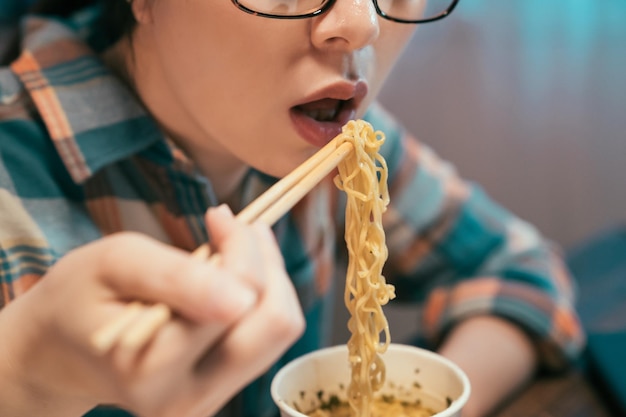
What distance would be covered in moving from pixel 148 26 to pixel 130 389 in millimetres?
530

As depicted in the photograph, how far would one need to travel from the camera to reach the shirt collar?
2.85ft

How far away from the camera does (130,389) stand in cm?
46

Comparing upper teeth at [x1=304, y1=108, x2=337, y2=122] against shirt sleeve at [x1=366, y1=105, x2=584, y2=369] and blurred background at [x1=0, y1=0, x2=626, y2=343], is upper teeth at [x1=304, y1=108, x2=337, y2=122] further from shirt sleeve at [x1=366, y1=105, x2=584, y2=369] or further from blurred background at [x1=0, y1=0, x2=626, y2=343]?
blurred background at [x1=0, y1=0, x2=626, y2=343]

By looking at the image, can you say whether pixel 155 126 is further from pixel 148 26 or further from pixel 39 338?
pixel 39 338

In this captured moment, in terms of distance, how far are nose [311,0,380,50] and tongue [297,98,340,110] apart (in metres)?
0.08

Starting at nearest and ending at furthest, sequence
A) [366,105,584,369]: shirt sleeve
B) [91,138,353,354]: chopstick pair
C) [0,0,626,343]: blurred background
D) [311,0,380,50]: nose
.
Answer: [91,138,353,354]: chopstick pair < [311,0,380,50]: nose < [366,105,584,369]: shirt sleeve < [0,0,626,343]: blurred background

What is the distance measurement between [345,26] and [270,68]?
89mm

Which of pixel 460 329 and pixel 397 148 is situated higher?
pixel 397 148

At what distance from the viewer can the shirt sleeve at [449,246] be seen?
1.20 meters

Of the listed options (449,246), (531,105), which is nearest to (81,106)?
(449,246)

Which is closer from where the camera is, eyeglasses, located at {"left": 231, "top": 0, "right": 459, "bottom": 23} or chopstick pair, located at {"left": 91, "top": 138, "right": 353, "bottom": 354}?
chopstick pair, located at {"left": 91, "top": 138, "right": 353, "bottom": 354}

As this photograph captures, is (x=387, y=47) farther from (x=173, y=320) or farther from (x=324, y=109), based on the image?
(x=173, y=320)

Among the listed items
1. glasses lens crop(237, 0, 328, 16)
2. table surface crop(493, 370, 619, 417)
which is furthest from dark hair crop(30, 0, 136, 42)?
table surface crop(493, 370, 619, 417)

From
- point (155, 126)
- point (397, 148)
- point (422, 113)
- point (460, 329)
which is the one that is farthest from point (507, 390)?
point (422, 113)
